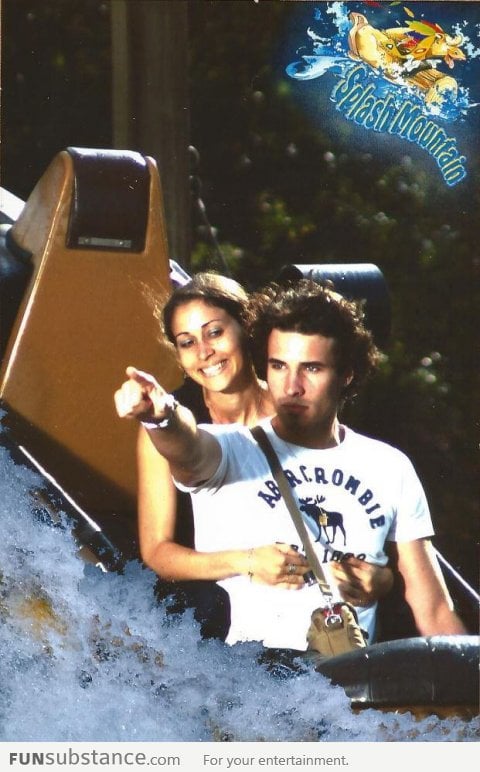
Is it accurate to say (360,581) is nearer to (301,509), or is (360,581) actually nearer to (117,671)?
(301,509)

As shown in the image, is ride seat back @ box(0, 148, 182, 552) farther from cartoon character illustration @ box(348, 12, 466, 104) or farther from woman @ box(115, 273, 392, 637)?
cartoon character illustration @ box(348, 12, 466, 104)

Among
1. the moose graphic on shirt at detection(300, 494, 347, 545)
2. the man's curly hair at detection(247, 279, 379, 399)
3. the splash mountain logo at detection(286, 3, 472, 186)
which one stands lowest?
the moose graphic on shirt at detection(300, 494, 347, 545)

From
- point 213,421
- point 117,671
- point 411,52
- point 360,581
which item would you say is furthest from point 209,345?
point 411,52

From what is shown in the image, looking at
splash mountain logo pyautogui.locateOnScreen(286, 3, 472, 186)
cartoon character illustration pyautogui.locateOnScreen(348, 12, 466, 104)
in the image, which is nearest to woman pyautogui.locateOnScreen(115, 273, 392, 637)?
splash mountain logo pyautogui.locateOnScreen(286, 3, 472, 186)

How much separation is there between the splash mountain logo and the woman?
527 mm

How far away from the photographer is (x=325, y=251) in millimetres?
2391

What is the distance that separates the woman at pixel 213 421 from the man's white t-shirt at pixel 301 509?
0.02m

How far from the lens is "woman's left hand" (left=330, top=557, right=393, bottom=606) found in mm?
2234

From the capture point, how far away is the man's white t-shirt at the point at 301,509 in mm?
2199

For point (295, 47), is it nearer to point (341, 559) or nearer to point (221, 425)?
point (221, 425)

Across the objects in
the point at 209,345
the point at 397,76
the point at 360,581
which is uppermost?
the point at 397,76

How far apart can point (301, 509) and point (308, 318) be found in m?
0.40

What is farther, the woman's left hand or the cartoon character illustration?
the cartoon character illustration

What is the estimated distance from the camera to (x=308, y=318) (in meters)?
2.29
